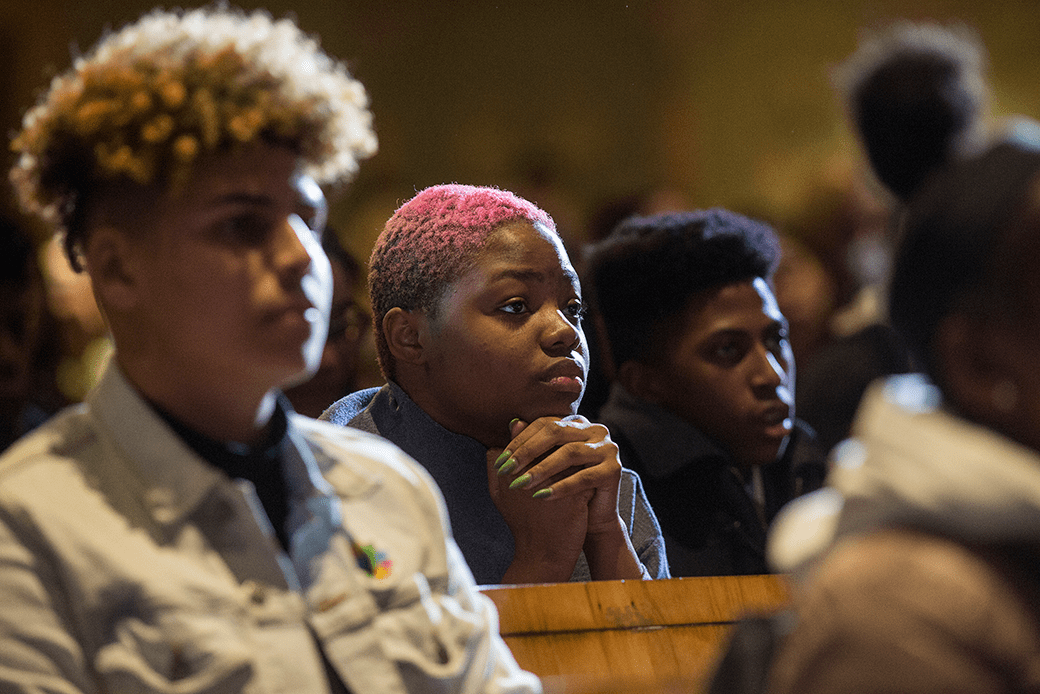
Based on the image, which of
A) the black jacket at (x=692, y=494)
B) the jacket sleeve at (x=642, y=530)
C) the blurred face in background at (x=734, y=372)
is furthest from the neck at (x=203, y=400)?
the blurred face in background at (x=734, y=372)

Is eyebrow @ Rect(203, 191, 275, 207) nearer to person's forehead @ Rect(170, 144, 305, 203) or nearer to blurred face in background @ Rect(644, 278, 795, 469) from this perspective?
person's forehead @ Rect(170, 144, 305, 203)

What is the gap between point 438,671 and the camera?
45.6 inches

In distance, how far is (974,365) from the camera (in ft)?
3.02

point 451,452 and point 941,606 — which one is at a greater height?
point 941,606

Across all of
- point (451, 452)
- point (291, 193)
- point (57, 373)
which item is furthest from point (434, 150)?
point (291, 193)

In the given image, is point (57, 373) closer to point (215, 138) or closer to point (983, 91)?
point (215, 138)

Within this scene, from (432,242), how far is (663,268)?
0.77 metres

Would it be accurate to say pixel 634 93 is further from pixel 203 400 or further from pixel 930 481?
pixel 930 481

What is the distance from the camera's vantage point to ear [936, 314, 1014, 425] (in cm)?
91

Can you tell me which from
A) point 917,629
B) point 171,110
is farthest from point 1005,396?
point 171,110

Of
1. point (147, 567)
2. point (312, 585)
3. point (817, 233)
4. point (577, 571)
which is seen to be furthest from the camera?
point (817, 233)

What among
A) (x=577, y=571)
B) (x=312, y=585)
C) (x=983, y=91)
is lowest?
(x=577, y=571)

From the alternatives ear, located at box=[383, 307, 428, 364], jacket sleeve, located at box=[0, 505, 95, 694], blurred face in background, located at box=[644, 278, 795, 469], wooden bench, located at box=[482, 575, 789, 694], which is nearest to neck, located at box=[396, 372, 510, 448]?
ear, located at box=[383, 307, 428, 364]

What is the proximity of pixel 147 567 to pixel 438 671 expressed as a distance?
305 mm
